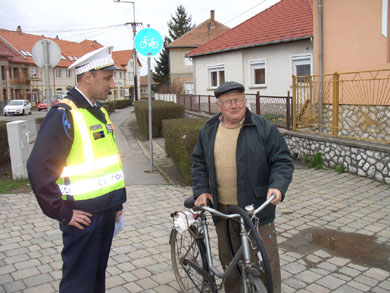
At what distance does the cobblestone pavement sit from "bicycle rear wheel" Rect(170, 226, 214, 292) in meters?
0.29

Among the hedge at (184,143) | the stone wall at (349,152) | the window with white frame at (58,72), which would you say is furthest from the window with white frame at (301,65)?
the window with white frame at (58,72)

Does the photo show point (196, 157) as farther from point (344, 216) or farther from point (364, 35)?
point (364, 35)

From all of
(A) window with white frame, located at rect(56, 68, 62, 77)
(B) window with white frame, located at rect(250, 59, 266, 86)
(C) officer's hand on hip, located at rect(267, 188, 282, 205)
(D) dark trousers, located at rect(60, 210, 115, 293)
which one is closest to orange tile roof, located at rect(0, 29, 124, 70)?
(A) window with white frame, located at rect(56, 68, 62, 77)

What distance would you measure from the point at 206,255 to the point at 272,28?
17952 mm

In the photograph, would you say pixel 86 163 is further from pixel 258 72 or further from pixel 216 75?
pixel 216 75

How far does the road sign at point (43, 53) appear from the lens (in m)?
7.75

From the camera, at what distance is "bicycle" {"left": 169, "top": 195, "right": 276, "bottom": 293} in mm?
2684

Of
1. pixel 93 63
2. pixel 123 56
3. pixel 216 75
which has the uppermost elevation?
pixel 123 56

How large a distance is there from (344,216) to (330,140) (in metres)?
3.38

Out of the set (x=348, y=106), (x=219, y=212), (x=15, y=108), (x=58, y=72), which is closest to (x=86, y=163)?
(x=219, y=212)

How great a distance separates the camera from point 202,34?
43.8 m

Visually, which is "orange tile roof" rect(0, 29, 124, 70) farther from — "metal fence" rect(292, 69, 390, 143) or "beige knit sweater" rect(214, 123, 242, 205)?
"beige knit sweater" rect(214, 123, 242, 205)

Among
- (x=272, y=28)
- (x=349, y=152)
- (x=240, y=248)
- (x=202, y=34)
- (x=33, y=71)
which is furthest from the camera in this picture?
(x=33, y=71)

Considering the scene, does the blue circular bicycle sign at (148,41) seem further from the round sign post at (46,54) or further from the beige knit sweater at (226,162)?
the beige knit sweater at (226,162)
